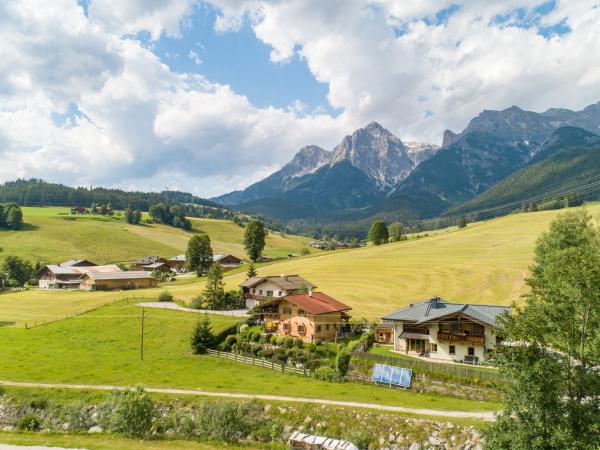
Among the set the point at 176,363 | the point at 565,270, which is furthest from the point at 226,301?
the point at 565,270

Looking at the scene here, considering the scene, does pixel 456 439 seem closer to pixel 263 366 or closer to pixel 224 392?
pixel 224 392

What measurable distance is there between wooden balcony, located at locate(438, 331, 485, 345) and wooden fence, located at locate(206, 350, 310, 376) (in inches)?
718

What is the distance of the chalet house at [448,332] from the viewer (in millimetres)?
53438

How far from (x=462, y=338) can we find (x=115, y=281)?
105m

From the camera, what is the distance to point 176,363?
188 ft

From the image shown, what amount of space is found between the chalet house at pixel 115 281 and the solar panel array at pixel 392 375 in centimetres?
9589

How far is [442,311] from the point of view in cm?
5812

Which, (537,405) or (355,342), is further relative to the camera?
(355,342)

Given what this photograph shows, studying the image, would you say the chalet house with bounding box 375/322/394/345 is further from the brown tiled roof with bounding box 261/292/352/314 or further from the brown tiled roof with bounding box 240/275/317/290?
the brown tiled roof with bounding box 240/275/317/290

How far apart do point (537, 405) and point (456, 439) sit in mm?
13182

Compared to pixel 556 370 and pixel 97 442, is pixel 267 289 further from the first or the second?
pixel 556 370

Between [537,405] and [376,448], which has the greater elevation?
[537,405]

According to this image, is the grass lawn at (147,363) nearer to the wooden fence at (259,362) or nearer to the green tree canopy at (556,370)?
the wooden fence at (259,362)

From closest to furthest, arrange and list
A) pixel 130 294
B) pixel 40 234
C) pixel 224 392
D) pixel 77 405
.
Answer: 1. pixel 77 405
2. pixel 224 392
3. pixel 130 294
4. pixel 40 234
